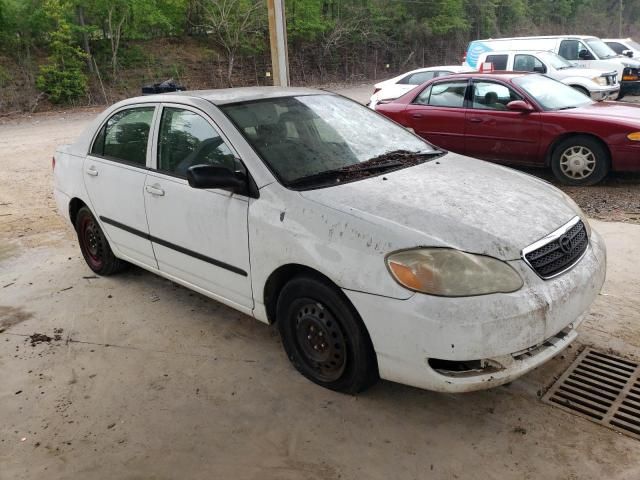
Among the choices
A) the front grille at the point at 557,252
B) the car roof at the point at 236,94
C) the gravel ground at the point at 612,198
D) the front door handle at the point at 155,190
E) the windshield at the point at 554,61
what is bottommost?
the gravel ground at the point at 612,198

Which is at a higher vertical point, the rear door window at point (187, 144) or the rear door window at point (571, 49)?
the rear door window at point (571, 49)

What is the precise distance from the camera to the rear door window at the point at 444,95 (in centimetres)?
784

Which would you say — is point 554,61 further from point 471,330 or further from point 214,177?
point 471,330

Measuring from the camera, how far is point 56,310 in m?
4.23

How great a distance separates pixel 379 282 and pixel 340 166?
3.37ft

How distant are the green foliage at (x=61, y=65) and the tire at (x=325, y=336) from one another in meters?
22.9

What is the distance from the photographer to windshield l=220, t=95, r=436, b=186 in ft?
10.6

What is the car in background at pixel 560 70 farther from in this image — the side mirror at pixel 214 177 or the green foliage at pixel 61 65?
the green foliage at pixel 61 65

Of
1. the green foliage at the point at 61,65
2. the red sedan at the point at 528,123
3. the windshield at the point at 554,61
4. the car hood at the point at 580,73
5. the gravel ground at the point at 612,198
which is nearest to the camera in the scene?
the gravel ground at the point at 612,198

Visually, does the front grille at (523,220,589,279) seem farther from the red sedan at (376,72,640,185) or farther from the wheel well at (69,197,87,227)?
the red sedan at (376,72,640,185)

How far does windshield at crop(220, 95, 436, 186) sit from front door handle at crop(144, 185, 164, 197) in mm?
714

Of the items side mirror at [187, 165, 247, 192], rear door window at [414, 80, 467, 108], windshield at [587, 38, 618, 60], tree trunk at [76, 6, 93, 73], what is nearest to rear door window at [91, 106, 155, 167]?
side mirror at [187, 165, 247, 192]

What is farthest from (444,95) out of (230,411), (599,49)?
(599,49)

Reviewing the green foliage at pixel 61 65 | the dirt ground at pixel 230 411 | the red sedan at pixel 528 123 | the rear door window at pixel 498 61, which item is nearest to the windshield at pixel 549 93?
the red sedan at pixel 528 123
